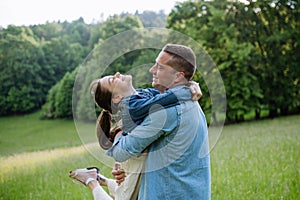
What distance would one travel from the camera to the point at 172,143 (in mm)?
2682

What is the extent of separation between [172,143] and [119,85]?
52cm

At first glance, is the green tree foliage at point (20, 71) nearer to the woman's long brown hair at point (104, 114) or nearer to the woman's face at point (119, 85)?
the woman's long brown hair at point (104, 114)

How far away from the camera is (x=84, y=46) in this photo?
39906 mm

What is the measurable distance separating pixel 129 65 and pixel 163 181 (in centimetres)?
101

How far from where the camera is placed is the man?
2615 millimetres

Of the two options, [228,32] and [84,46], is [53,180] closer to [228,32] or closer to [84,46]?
[228,32]

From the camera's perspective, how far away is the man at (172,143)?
2615 mm

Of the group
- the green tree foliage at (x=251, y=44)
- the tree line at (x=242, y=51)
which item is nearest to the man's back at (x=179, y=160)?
the tree line at (x=242, y=51)

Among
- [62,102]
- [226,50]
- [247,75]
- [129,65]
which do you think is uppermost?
[129,65]

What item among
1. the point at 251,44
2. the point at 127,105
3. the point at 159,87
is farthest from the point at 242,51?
the point at 127,105

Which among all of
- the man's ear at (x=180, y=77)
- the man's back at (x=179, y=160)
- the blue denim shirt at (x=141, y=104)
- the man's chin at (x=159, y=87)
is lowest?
the man's back at (x=179, y=160)

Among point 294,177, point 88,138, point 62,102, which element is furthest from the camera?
point 62,102

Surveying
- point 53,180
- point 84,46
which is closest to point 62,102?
point 84,46

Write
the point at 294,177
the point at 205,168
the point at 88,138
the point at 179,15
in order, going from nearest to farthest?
the point at 205,168 < the point at 88,138 < the point at 294,177 < the point at 179,15
